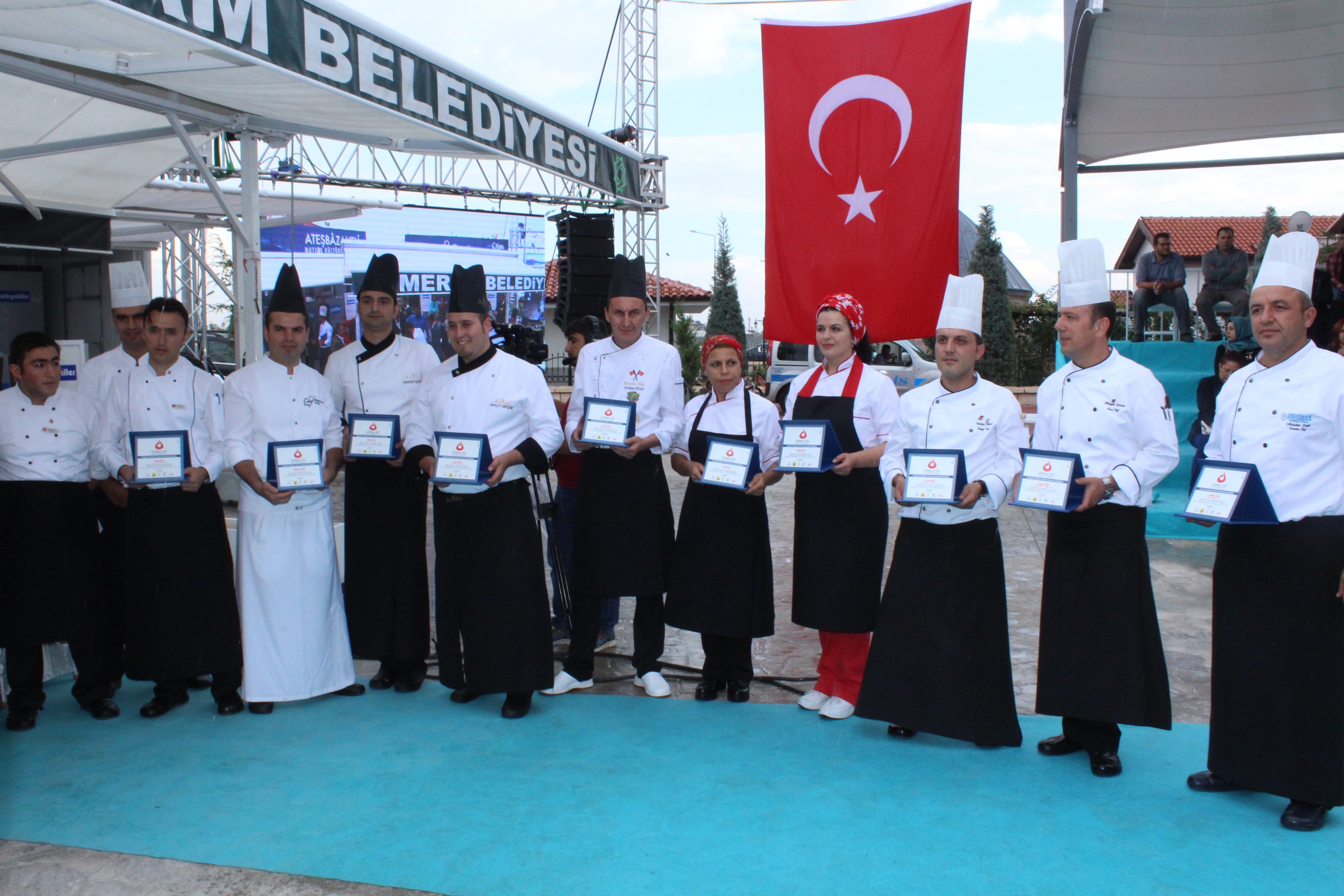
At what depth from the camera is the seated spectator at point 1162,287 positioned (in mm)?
8664

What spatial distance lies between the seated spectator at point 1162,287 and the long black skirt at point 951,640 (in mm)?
6111

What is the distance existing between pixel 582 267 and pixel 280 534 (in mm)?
3087

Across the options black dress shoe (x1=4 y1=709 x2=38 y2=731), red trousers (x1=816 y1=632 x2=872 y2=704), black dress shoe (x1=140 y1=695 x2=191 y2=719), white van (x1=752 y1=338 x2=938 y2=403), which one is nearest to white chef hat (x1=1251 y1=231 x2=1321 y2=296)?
red trousers (x1=816 y1=632 x2=872 y2=704)

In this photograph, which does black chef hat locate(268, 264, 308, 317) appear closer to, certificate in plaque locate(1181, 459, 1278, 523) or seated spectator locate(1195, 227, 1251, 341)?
certificate in plaque locate(1181, 459, 1278, 523)

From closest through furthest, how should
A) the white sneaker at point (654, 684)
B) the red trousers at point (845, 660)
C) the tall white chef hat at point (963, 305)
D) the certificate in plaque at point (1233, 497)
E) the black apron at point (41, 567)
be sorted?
the certificate in plaque at point (1233, 497) < the tall white chef hat at point (963, 305) < the black apron at point (41, 567) < the red trousers at point (845, 660) < the white sneaker at point (654, 684)

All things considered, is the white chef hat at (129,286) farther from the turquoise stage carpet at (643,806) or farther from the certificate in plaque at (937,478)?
the certificate in plaque at (937,478)

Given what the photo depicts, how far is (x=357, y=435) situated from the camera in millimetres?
3943

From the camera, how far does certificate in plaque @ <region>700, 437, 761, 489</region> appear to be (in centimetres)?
→ 362

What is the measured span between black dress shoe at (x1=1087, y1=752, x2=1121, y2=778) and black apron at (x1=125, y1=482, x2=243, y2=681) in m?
3.09

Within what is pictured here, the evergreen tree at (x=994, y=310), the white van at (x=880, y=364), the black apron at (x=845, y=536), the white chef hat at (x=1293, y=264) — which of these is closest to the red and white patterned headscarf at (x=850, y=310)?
the black apron at (x=845, y=536)

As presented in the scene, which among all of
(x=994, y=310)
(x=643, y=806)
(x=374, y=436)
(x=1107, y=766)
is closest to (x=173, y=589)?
(x=374, y=436)

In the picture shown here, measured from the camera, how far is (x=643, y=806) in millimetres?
2977

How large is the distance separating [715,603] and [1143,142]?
15.6ft

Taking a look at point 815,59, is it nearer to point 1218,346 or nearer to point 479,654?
point 479,654
